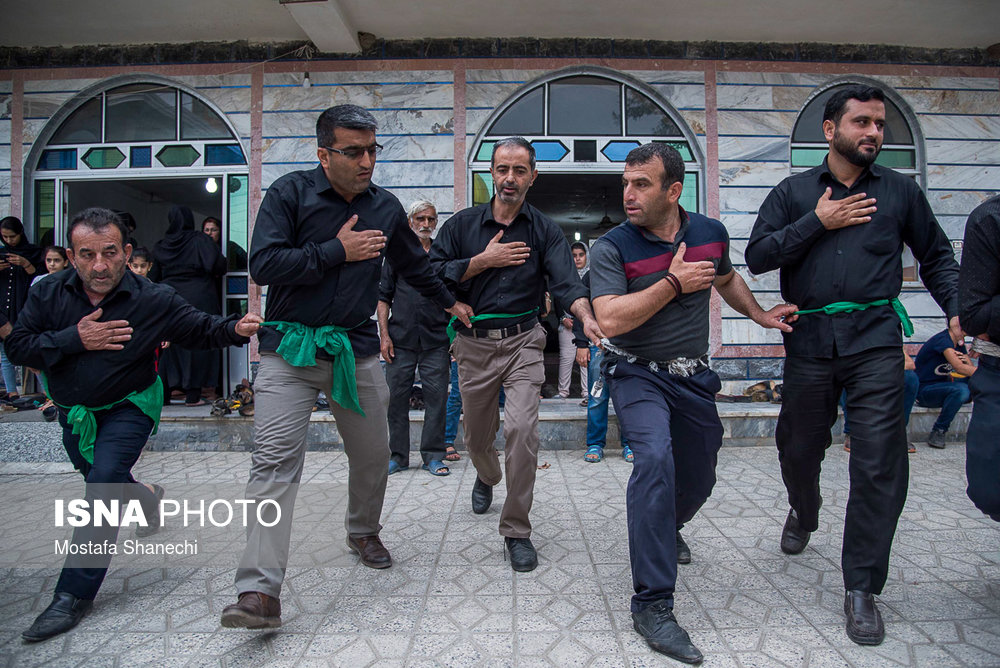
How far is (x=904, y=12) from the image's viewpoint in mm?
6801

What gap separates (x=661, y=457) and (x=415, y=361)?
303cm

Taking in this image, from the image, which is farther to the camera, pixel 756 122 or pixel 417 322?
pixel 756 122

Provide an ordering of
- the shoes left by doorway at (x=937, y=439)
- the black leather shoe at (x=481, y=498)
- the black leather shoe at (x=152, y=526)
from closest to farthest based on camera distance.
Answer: the black leather shoe at (x=152, y=526), the black leather shoe at (x=481, y=498), the shoes left by doorway at (x=937, y=439)

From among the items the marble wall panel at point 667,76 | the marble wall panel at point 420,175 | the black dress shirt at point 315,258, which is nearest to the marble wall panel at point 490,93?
the marble wall panel at point 420,175

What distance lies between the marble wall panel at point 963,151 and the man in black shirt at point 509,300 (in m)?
6.49

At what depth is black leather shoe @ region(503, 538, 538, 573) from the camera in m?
3.16

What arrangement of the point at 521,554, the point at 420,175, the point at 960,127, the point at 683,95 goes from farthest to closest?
the point at 960,127
the point at 683,95
the point at 420,175
the point at 521,554

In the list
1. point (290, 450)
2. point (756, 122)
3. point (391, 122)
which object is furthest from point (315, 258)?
point (756, 122)

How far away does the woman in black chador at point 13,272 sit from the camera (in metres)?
7.04

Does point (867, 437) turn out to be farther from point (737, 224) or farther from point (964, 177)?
point (964, 177)

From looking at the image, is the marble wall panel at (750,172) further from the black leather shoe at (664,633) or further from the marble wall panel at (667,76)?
the black leather shoe at (664,633)

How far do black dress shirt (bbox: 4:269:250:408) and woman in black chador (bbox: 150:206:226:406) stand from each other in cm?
423

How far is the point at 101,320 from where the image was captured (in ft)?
9.96

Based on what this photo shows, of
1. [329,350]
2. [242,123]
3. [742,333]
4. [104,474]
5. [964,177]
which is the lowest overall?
[104,474]
